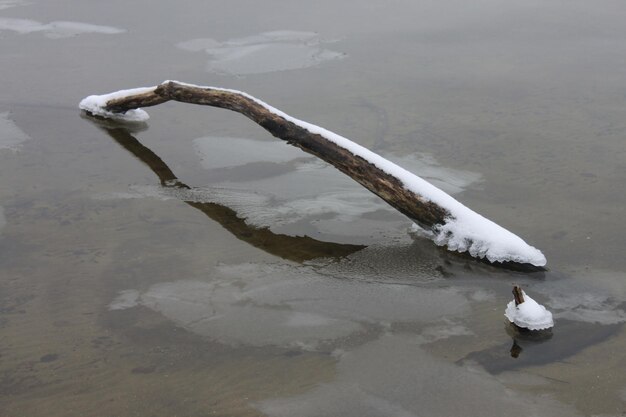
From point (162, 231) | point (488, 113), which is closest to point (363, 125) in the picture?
point (488, 113)

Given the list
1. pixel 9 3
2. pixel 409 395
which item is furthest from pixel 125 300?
pixel 9 3

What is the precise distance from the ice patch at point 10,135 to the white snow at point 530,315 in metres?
5.17

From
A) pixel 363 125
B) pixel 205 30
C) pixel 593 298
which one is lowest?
pixel 593 298

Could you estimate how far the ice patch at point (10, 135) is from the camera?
7.49 metres

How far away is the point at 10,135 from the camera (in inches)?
304

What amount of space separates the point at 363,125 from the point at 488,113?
137cm

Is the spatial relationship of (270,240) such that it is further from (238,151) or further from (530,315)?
(530,315)

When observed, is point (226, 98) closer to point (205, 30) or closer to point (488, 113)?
point (488, 113)

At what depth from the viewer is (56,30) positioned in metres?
11.6

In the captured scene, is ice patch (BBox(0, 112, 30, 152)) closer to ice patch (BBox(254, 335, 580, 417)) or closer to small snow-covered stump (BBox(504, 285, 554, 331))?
ice patch (BBox(254, 335, 580, 417))

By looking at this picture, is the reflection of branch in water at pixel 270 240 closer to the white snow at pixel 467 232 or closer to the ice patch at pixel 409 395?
the white snow at pixel 467 232

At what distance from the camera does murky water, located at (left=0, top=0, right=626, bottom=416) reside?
3.96 meters

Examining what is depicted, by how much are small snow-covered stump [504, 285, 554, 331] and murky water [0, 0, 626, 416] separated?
0.28ft

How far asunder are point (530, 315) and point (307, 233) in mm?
1903
